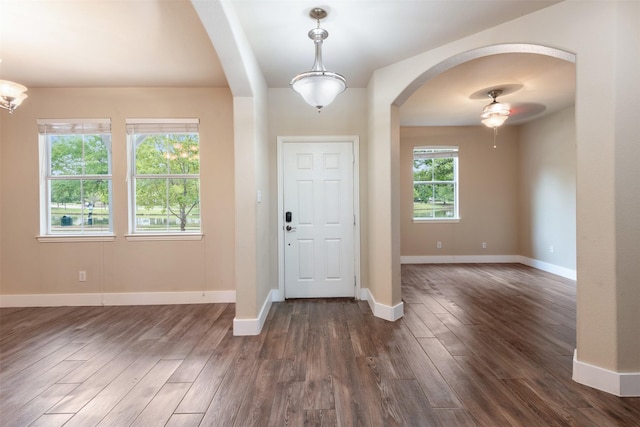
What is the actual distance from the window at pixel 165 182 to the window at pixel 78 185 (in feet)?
1.22

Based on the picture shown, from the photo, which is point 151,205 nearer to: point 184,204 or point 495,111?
point 184,204

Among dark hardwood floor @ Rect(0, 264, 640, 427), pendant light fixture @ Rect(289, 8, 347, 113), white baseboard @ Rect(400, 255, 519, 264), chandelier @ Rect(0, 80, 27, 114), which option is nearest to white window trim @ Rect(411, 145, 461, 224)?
white baseboard @ Rect(400, 255, 519, 264)

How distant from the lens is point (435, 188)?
6.12m

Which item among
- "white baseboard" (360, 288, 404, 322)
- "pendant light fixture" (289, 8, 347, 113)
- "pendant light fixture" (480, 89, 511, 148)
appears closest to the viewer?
"pendant light fixture" (289, 8, 347, 113)

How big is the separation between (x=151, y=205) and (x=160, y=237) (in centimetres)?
45

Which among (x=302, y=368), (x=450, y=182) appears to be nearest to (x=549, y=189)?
(x=450, y=182)

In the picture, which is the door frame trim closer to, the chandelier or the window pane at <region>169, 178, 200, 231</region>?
the window pane at <region>169, 178, 200, 231</region>

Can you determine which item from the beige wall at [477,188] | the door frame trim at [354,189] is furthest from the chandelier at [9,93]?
the beige wall at [477,188]

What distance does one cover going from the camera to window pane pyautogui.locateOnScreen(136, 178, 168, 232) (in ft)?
12.3

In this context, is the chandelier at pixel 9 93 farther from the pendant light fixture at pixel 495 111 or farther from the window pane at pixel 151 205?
the pendant light fixture at pixel 495 111

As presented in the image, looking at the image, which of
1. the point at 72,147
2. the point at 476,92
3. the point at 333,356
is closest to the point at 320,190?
the point at 333,356

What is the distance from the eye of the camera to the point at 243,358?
2.37 metres

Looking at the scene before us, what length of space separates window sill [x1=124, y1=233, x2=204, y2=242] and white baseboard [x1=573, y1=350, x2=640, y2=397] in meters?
3.87

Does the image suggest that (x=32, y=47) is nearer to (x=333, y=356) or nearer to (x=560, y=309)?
(x=333, y=356)
